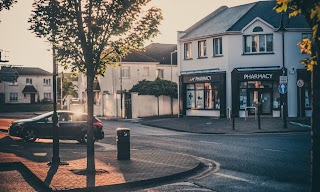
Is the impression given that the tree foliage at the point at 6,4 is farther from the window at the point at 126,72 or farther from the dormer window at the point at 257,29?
the window at the point at 126,72

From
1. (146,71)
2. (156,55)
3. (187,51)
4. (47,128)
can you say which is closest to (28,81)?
Answer: (156,55)

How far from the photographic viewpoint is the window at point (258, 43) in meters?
36.2

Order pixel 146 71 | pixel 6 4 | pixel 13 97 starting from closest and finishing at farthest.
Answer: pixel 6 4 → pixel 146 71 → pixel 13 97

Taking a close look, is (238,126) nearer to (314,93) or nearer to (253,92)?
(253,92)

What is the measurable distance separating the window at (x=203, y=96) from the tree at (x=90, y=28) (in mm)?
25224

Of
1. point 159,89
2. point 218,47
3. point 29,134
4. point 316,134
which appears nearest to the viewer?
point 316,134

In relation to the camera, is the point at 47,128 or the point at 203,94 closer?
the point at 47,128

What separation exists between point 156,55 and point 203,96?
2473cm

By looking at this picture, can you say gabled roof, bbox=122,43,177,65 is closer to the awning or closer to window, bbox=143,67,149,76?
window, bbox=143,67,149,76

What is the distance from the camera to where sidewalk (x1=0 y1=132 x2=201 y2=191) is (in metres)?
10.4

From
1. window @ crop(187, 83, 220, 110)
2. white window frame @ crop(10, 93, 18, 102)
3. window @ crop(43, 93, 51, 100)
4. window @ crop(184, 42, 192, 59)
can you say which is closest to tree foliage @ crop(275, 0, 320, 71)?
window @ crop(187, 83, 220, 110)

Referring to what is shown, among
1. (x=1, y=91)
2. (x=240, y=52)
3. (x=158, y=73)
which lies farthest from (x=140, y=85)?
(x=1, y=91)

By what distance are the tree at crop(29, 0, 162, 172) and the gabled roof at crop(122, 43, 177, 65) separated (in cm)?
4117

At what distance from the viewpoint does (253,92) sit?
36.5 m
